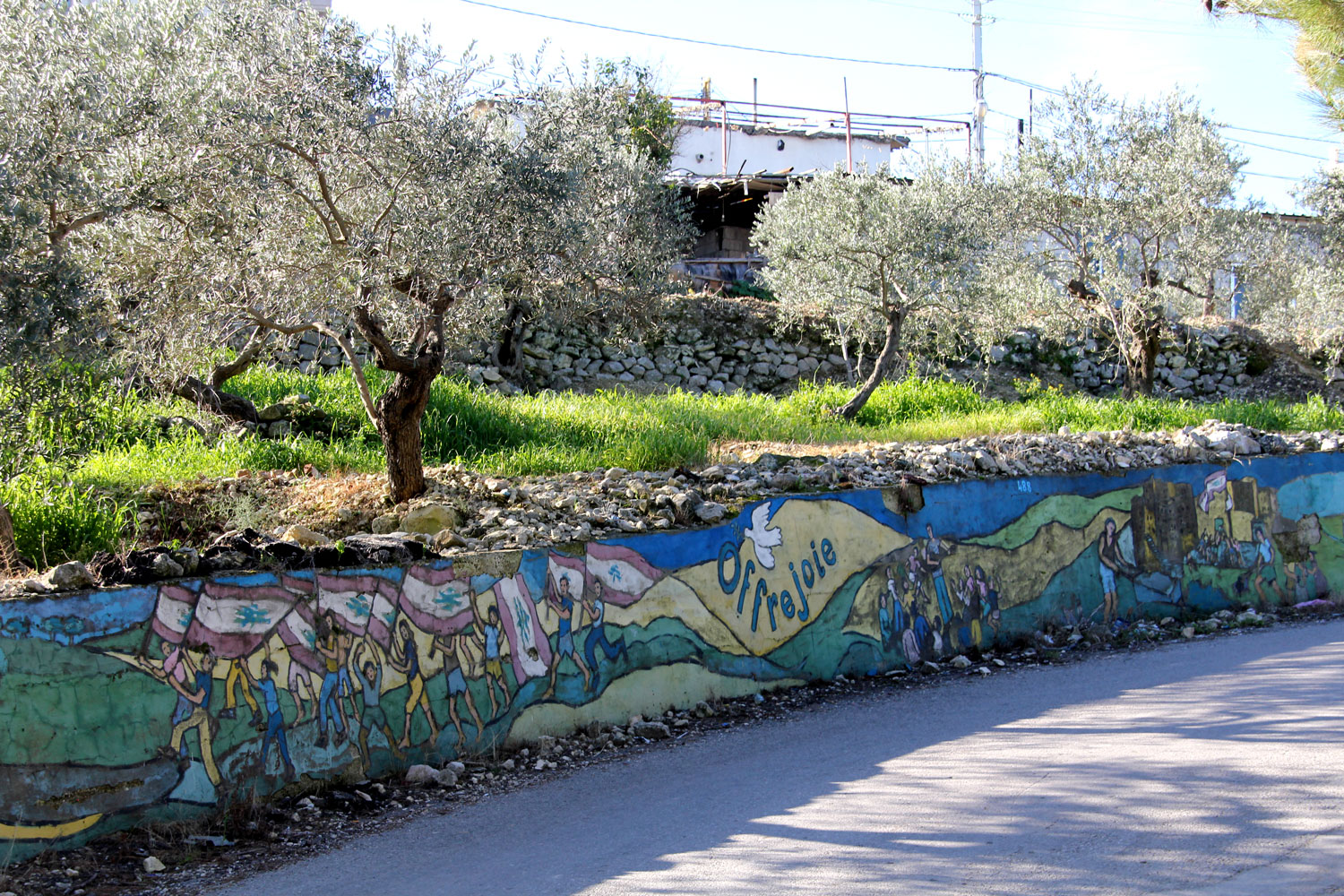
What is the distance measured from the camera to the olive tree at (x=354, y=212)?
25.5ft

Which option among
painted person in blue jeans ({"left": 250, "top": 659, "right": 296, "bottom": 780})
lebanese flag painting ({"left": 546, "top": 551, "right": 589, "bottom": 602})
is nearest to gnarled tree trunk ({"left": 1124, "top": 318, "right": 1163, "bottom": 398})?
lebanese flag painting ({"left": 546, "top": 551, "right": 589, "bottom": 602})

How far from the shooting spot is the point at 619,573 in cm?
792

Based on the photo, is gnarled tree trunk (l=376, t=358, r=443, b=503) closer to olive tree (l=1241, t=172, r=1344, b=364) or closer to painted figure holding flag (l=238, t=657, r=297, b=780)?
painted figure holding flag (l=238, t=657, r=297, b=780)

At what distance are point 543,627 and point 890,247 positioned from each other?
935 cm

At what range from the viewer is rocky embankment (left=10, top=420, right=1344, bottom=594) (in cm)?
645

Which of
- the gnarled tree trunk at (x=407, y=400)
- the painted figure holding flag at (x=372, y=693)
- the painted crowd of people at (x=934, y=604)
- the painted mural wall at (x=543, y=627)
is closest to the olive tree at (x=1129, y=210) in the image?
the painted mural wall at (x=543, y=627)

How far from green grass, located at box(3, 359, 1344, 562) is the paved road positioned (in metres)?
3.78

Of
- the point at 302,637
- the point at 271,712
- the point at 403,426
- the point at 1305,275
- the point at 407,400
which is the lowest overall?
the point at 271,712

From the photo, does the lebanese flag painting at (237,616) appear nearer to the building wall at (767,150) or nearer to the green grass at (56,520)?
the green grass at (56,520)

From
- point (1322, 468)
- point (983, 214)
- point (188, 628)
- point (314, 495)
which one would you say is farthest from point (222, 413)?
point (1322, 468)

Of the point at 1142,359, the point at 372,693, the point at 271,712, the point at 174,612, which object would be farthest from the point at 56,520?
the point at 1142,359

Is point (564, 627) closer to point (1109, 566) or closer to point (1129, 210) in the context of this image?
point (1109, 566)

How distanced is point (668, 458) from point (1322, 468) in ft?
29.0

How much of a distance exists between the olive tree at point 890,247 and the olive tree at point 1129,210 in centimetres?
102
